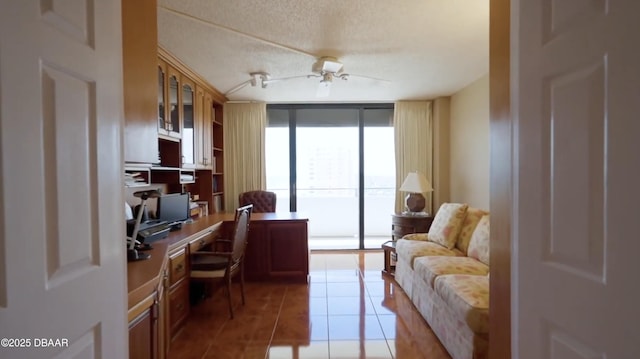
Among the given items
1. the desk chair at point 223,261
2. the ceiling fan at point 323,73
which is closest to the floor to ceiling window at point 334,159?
the ceiling fan at point 323,73

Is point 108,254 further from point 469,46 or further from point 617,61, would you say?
point 469,46

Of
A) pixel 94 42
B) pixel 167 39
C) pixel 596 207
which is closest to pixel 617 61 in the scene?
pixel 596 207

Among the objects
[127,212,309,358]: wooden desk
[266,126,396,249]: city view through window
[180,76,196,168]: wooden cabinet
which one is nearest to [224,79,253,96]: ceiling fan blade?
[180,76,196,168]: wooden cabinet

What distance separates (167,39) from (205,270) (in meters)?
2.14

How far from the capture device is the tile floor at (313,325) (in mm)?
2391

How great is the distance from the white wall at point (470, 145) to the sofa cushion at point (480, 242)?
78 centimetres

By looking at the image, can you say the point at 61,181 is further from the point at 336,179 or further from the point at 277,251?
the point at 336,179

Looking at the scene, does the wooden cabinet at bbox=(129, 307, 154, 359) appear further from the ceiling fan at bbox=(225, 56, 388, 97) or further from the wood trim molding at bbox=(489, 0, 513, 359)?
the ceiling fan at bbox=(225, 56, 388, 97)

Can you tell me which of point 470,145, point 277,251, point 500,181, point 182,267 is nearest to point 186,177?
point 182,267

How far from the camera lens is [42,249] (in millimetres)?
731

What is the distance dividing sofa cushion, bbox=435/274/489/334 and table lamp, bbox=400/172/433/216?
2047 millimetres

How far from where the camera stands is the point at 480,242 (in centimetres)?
304

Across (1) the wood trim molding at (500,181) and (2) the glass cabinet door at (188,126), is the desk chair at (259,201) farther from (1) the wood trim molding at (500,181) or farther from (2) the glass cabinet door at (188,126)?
(1) the wood trim molding at (500,181)

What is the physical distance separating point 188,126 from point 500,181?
10.8ft
